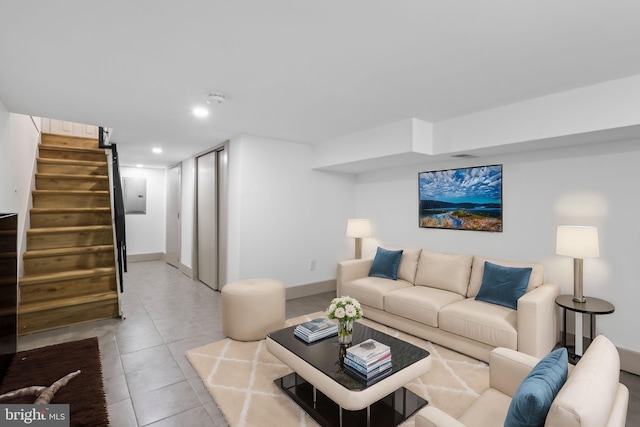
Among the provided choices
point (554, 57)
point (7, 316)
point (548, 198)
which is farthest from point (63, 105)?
point (548, 198)

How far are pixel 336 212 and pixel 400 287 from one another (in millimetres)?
1909

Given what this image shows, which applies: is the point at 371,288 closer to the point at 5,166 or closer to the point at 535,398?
the point at 535,398

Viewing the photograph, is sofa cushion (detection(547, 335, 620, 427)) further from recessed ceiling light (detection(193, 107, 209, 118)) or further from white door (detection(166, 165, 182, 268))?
white door (detection(166, 165, 182, 268))

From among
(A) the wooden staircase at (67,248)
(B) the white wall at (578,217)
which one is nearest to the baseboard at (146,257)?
(A) the wooden staircase at (67,248)

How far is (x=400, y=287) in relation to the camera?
3777 mm

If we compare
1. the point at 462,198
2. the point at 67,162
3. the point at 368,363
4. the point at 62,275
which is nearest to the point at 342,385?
the point at 368,363

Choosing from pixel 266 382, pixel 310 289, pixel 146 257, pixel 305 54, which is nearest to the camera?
pixel 305 54

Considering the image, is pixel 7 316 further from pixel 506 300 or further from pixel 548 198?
pixel 548 198

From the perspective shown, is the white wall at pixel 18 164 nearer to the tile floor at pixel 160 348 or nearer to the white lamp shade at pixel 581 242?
the tile floor at pixel 160 348

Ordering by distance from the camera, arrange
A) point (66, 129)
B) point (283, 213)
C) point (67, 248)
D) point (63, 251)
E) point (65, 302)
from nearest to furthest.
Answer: point (65, 302), point (63, 251), point (67, 248), point (283, 213), point (66, 129)

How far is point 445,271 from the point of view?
368cm

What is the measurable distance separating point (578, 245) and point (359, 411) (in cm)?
232

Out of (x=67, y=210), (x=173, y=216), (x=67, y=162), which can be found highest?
(x=67, y=162)

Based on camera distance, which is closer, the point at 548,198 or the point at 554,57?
the point at 554,57
